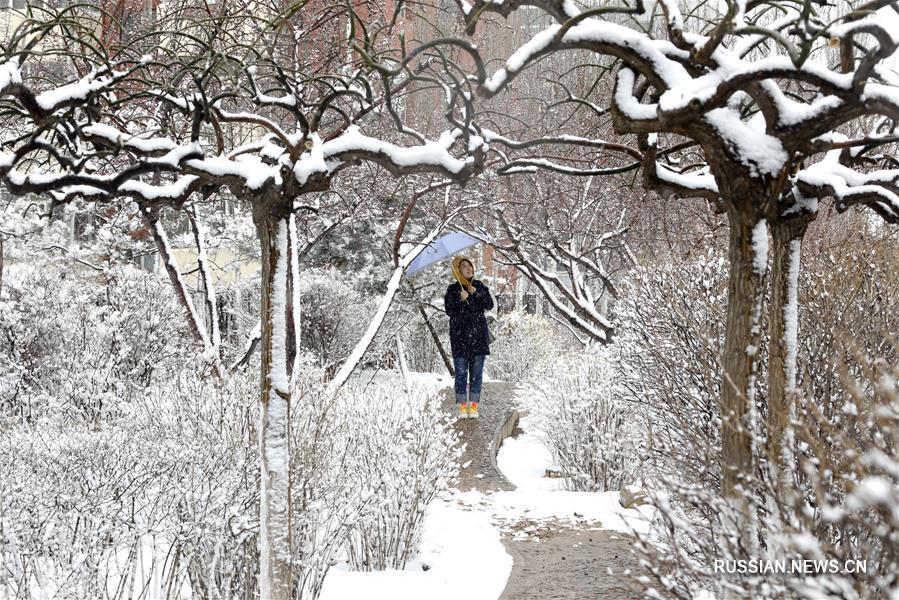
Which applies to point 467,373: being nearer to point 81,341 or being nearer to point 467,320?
point 467,320

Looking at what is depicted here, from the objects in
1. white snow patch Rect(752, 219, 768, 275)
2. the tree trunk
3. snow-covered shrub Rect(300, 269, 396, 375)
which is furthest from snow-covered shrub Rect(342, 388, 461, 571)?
snow-covered shrub Rect(300, 269, 396, 375)

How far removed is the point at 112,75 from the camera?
→ 13.8ft

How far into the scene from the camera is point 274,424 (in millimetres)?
4020

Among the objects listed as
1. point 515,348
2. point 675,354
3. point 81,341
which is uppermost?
point 515,348

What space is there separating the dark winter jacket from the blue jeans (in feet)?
0.26

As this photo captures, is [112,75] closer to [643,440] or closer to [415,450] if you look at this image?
[415,450]

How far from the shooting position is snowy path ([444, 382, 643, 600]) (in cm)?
525

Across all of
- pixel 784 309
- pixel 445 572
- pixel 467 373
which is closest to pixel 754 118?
pixel 784 309

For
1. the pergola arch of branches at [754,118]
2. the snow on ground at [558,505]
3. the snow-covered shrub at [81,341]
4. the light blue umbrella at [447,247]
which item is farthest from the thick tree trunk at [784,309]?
the light blue umbrella at [447,247]

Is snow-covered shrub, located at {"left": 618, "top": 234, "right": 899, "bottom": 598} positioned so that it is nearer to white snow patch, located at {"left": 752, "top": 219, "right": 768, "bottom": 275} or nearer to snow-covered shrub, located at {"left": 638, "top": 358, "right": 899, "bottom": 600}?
snow-covered shrub, located at {"left": 638, "top": 358, "right": 899, "bottom": 600}

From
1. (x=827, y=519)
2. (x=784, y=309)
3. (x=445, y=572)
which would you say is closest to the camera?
(x=827, y=519)

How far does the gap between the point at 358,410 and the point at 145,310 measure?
178 inches

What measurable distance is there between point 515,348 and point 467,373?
6683 mm

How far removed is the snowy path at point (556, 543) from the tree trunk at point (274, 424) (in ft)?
5.43
